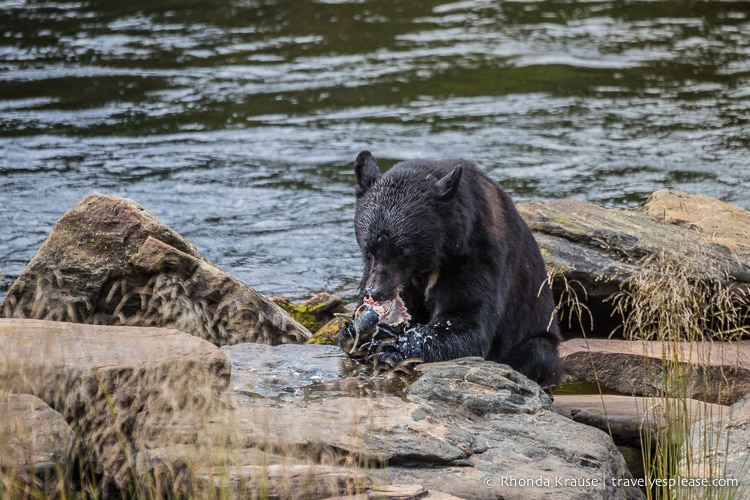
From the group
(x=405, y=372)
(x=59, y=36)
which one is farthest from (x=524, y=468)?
(x=59, y=36)

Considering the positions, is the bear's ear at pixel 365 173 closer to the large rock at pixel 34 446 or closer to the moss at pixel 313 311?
the moss at pixel 313 311

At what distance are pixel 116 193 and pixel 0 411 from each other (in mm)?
7029

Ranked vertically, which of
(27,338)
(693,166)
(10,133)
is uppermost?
(27,338)

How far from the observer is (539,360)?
6078mm

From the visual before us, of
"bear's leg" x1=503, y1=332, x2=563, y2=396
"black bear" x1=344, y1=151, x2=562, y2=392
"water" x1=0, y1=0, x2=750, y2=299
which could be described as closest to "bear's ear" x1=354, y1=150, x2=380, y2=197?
"black bear" x1=344, y1=151, x2=562, y2=392

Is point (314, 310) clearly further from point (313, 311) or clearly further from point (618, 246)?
point (618, 246)

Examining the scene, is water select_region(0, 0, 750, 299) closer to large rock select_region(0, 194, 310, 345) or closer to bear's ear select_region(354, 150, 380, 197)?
large rock select_region(0, 194, 310, 345)

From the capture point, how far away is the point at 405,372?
520 centimetres

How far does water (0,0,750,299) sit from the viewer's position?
10320mm

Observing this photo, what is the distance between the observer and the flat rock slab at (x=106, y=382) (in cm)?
388

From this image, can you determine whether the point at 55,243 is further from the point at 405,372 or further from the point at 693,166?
the point at 693,166

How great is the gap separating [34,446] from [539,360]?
3287mm

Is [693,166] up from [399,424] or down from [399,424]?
down

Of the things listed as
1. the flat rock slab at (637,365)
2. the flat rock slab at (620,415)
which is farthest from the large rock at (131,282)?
the flat rock slab at (637,365)
